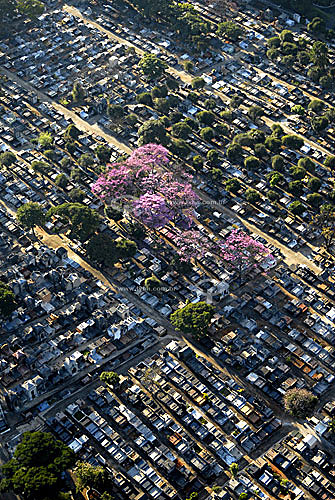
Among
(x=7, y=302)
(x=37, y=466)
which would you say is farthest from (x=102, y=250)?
(x=37, y=466)

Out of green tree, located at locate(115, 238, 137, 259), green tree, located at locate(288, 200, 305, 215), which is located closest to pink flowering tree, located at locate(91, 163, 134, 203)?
green tree, located at locate(115, 238, 137, 259)

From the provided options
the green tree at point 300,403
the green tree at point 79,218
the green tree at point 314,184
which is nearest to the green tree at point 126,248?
the green tree at point 79,218

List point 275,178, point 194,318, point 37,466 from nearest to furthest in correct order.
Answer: point 37,466, point 194,318, point 275,178

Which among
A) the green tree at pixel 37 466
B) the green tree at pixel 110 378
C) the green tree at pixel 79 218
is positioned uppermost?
the green tree at pixel 79 218

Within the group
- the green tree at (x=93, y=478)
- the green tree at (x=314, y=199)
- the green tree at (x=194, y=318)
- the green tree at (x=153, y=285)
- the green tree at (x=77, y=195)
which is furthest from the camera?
the green tree at (x=314, y=199)

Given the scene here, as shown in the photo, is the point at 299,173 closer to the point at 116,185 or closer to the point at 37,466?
the point at 116,185

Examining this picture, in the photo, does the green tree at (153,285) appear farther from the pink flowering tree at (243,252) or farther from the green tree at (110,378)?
the green tree at (110,378)

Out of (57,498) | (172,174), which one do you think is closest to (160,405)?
(57,498)
